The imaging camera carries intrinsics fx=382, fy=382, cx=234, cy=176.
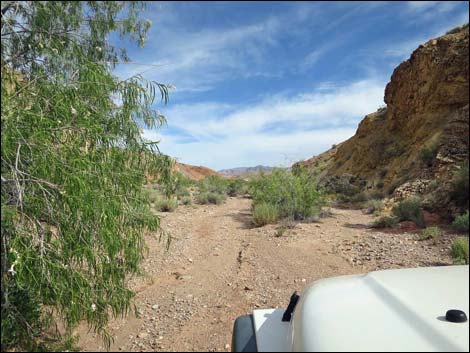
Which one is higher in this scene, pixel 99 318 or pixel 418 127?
pixel 418 127

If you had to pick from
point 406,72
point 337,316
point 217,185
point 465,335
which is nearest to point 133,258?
point 337,316

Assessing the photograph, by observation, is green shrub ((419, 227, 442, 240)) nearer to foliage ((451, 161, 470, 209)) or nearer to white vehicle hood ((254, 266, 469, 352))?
foliage ((451, 161, 470, 209))

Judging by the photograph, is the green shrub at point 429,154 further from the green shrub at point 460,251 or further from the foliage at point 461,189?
the green shrub at point 460,251

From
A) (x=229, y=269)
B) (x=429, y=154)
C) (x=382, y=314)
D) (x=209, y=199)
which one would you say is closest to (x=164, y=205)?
(x=209, y=199)

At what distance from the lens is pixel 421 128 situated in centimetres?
2052

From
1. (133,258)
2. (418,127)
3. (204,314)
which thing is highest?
(418,127)

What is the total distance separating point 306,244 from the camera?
8.09 metres

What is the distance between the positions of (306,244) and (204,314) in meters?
3.99

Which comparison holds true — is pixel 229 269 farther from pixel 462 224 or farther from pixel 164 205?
pixel 164 205

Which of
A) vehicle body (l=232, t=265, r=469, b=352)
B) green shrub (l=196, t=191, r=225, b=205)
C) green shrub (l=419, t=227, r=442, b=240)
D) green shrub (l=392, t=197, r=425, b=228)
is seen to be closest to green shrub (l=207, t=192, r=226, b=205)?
green shrub (l=196, t=191, r=225, b=205)

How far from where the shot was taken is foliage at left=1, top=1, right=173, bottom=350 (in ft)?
9.07

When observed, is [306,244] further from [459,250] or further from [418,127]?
[418,127]

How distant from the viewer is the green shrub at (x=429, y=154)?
644 inches

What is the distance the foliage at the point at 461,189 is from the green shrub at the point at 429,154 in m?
6.57
